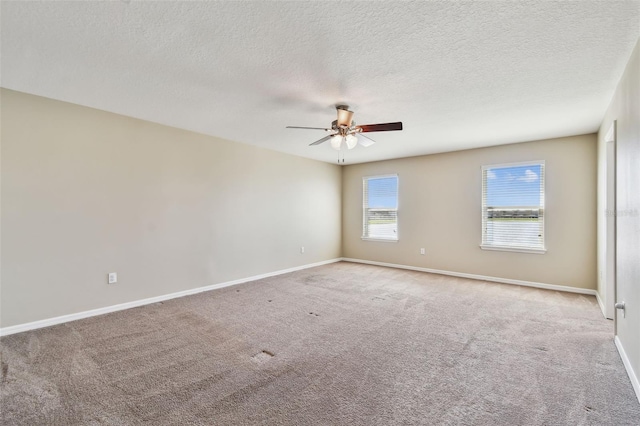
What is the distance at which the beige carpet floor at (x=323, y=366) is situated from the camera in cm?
178

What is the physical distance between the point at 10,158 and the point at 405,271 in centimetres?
608

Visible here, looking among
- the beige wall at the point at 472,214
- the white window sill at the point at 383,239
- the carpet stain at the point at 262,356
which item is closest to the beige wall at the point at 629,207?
the beige wall at the point at 472,214

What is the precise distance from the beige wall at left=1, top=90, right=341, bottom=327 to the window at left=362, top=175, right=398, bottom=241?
232cm

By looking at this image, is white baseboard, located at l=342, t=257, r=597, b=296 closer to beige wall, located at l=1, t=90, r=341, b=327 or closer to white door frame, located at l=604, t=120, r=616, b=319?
white door frame, located at l=604, t=120, r=616, b=319

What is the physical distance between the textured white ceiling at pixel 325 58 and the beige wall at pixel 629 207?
10.1 inches

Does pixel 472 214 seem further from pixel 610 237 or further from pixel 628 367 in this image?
pixel 628 367

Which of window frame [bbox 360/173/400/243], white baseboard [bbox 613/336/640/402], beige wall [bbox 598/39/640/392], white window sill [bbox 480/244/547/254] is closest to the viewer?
white baseboard [bbox 613/336/640/402]

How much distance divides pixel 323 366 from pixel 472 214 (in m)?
4.30

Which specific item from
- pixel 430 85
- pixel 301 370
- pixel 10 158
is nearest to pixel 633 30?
pixel 430 85

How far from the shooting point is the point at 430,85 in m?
2.76

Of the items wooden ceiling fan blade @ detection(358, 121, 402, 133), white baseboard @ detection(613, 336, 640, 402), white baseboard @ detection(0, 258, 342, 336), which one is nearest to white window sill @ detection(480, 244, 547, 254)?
white baseboard @ detection(613, 336, 640, 402)

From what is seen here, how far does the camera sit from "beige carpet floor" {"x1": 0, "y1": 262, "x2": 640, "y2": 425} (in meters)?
1.78

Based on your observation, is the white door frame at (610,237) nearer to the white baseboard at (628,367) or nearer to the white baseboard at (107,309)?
the white baseboard at (628,367)

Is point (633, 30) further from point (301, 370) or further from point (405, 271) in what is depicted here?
point (405, 271)
